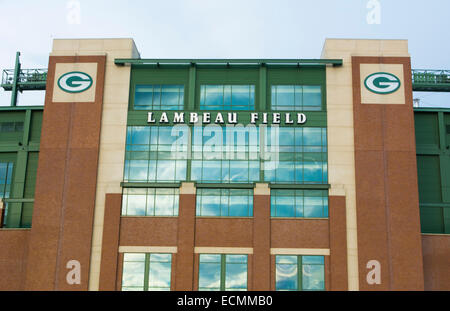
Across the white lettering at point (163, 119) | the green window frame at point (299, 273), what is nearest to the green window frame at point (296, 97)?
the white lettering at point (163, 119)

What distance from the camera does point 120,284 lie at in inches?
1667

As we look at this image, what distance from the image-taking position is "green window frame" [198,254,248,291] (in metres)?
42.0

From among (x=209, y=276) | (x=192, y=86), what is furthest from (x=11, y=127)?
(x=209, y=276)

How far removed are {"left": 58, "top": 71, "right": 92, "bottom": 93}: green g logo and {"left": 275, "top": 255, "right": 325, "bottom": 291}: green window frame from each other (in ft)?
75.2

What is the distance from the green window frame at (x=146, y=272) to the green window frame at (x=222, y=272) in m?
2.85

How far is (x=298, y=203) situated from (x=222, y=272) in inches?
344

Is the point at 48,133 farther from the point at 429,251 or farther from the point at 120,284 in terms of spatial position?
the point at 429,251

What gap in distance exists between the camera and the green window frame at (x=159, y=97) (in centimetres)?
4606

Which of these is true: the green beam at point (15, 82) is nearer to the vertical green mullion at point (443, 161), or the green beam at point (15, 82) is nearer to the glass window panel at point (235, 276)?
the glass window panel at point (235, 276)

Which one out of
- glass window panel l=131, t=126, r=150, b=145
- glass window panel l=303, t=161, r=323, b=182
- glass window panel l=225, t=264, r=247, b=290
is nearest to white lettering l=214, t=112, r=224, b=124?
glass window panel l=131, t=126, r=150, b=145

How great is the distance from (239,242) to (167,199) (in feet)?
23.9

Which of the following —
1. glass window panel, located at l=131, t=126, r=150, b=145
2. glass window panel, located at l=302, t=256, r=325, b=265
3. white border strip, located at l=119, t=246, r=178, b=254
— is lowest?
glass window panel, located at l=302, t=256, r=325, b=265

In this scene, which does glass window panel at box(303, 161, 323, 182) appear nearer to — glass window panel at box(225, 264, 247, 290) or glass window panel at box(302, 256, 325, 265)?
glass window panel at box(302, 256, 325, 265)

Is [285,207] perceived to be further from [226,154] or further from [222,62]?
[222,62]
